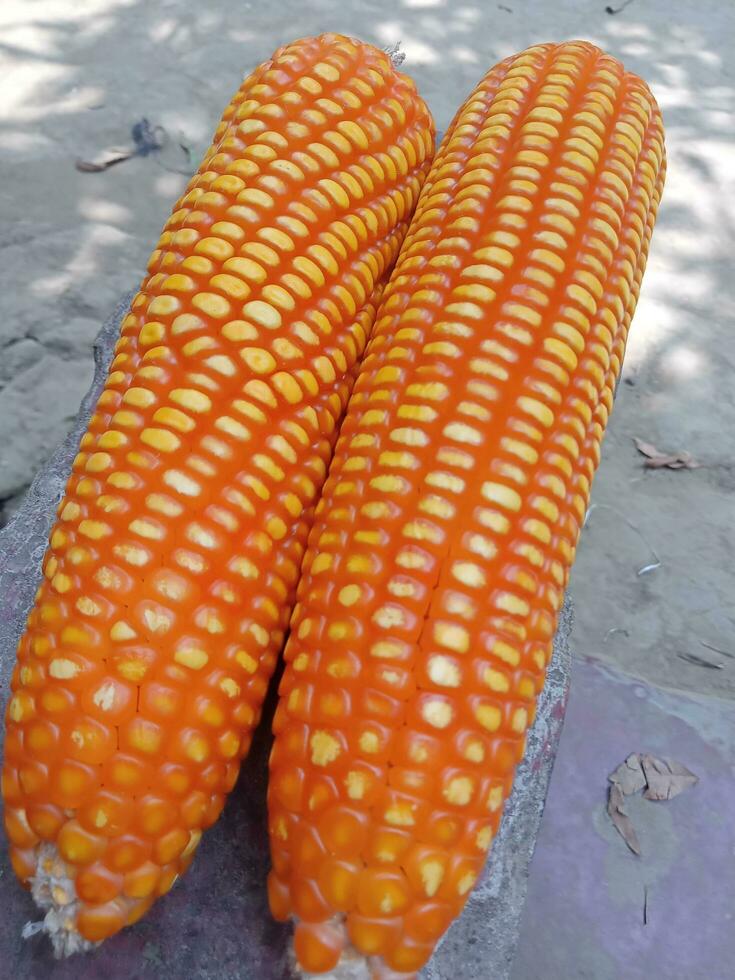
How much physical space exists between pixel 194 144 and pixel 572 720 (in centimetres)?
210

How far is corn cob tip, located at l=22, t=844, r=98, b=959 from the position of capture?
0.75m

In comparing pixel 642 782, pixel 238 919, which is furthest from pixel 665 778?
pixel 238 919

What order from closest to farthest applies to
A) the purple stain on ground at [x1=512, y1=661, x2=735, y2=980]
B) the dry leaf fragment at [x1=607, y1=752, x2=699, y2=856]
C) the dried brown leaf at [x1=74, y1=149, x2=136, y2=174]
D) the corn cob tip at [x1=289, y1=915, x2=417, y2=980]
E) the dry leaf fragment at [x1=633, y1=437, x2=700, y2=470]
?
the corn cob tip at [x1=289, y1=915, x2=417, y2=980] → the purple stain on ground at [x1=512, y1=661, x2=735, y2=980] → the dry leaf fragment at [x1=607, y1=752, x2=699, y2=856] → the dry leaf fragment at [x1=633, y1=437, x2=700, y2=470] → the dried brown leaf at [x1=74, y1=149, x2=136, y2=174]

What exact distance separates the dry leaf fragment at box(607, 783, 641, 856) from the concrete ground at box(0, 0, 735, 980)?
21 mm

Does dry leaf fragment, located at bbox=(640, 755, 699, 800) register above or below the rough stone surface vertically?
below

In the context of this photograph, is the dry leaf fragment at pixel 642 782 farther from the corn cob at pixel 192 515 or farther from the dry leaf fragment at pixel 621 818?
the corn cob at pixel 192 515

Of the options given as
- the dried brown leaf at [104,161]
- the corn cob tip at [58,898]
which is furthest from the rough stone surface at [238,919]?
the dried brown leaf at [104,161]

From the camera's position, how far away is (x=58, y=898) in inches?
29.8

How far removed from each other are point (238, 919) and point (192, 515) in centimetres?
43

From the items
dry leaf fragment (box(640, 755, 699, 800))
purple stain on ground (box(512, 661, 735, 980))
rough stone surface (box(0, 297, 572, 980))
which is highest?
rough stone surface (box(0, 297, 572, 980))

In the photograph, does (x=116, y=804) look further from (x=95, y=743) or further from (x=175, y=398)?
(x=175, y=398)

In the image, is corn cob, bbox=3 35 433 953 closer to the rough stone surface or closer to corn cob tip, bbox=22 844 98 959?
corn cob tip, bbox=22 844 98 959

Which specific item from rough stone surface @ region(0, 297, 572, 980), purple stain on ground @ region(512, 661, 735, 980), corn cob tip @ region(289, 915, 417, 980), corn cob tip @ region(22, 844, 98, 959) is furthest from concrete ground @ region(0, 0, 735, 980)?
corn cob tip @ region(22, 844, 98, 959)

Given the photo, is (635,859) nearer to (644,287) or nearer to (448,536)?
(448,536)
